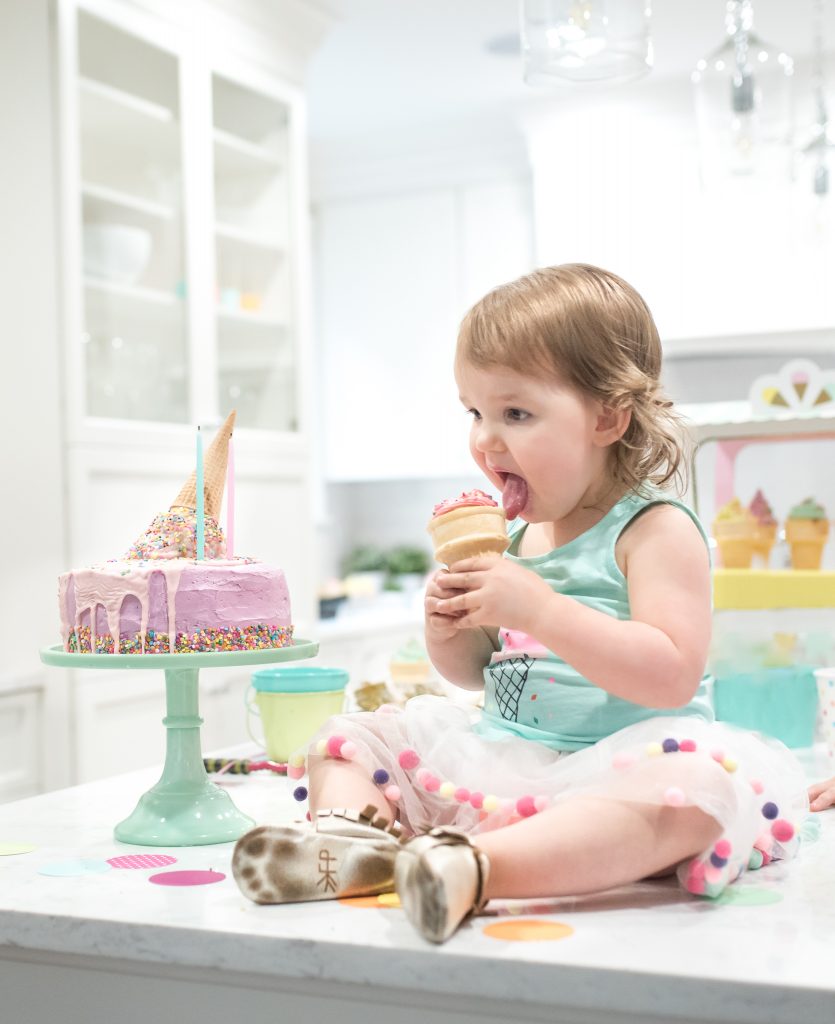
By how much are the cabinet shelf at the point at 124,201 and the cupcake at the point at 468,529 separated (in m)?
2.17

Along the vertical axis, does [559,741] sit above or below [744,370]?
below

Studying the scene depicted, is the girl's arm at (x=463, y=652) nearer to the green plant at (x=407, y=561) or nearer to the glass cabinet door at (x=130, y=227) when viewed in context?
the glass cabinet door at (x=130, y=227)

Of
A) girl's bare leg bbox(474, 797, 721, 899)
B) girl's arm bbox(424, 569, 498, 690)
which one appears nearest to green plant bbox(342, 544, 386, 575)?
girl's arm bbox(424, 569, 498, 690)

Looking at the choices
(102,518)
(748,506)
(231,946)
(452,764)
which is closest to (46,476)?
(102,518)

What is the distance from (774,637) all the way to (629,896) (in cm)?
90

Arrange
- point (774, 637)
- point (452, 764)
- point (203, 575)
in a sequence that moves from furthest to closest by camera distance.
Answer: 1. point (774, 637)
2. point (203, 575)
3. point (452, 764)

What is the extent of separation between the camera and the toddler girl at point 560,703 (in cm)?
94

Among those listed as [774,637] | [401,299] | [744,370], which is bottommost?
[774,637]

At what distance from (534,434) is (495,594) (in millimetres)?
196

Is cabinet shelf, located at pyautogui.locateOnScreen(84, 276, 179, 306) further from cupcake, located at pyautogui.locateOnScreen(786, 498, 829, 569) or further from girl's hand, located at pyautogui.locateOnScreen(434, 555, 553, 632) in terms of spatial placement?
girl's hand, located at pyautogui.locateOnScreen(434, 555, 553, 632)

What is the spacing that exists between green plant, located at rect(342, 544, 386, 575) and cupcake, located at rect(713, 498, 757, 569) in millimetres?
3577

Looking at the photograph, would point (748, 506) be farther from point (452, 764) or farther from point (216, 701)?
point (216, 701)

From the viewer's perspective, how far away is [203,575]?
1242 millimetres

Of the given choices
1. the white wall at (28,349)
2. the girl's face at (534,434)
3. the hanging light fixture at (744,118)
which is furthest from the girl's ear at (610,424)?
the white wall at (28,349)
